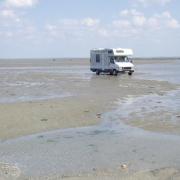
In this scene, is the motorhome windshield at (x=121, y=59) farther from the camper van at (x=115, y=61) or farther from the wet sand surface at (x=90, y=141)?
the wet sand surface at (x=90, y=141)

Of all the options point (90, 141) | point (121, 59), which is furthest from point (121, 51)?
point (90, 141)

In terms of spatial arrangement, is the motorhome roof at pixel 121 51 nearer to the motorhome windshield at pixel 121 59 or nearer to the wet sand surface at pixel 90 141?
the motorhome windshield at pixel 121 59

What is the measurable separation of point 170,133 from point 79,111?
6.36 meters

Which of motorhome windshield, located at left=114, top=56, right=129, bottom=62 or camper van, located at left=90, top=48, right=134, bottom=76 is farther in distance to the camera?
motorhome windshield, located at left=114, top=56, right=129, bottom=62

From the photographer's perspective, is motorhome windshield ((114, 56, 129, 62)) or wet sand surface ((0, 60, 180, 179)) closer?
wet sand surface ((0, 60, 180, 179))

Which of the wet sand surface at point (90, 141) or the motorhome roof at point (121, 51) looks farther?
the motorhome roof at point (121, 51)

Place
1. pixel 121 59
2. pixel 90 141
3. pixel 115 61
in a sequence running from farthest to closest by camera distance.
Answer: pixel 121 59
pixel 115 61
pixel 90 141

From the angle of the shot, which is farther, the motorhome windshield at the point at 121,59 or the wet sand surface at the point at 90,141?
the motorhome windshield at the point at 121,59

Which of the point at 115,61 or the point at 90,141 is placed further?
the point at 115,61

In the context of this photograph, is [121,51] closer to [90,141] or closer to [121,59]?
[121,59]

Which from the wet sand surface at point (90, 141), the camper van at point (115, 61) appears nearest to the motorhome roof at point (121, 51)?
the camper van at point (115, 61)

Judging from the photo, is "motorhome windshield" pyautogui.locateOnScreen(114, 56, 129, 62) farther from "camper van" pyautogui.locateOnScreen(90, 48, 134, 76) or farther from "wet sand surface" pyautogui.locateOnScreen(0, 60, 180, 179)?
"wet sand surface" pyautogui.locateOnScreen(0, 60, 180, 179)

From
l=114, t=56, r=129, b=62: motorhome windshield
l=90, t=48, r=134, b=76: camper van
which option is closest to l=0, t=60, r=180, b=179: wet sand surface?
l=90, t=48, r=134, b=76: camper van

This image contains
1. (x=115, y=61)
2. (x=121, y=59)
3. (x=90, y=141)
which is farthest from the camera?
(x=121, y=59)
